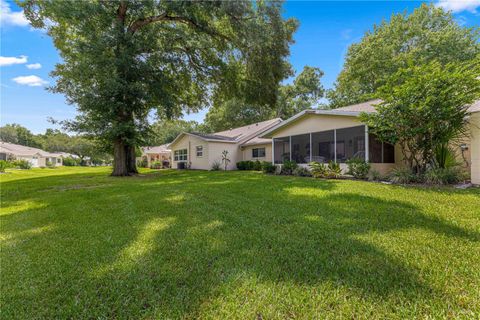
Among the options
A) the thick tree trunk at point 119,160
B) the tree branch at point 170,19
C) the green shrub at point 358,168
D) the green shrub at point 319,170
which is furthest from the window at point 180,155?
the green shrub at point 358,168

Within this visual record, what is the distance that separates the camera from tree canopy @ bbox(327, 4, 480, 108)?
19047 mm

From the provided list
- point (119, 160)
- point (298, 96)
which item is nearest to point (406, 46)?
point (298, 96)

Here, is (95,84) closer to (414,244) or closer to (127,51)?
(127,51)

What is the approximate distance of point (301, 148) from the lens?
45.9 feet

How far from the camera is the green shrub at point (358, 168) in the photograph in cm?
975

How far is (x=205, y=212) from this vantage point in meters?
5.09

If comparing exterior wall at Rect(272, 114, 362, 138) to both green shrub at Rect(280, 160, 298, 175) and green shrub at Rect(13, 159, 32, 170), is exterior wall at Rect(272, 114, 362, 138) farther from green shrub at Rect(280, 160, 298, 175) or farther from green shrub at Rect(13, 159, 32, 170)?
green shrub at Rect(13, 159, 32, 170)

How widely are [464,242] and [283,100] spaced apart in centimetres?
3144

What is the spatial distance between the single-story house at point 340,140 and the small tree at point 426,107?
737mm

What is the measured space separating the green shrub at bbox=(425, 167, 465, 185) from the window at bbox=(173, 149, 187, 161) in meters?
20.1

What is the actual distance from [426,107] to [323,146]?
18.4 ft

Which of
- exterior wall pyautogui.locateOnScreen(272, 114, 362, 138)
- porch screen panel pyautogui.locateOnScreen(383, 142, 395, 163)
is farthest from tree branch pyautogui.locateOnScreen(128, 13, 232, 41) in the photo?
porch screen panel pyautogui.locateOnScreen(383, 142, 395, 163)

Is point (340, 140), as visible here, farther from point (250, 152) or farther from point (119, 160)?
point (119, 160)

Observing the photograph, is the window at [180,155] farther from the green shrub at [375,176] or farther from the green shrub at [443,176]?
the green shrub at [443,176]
